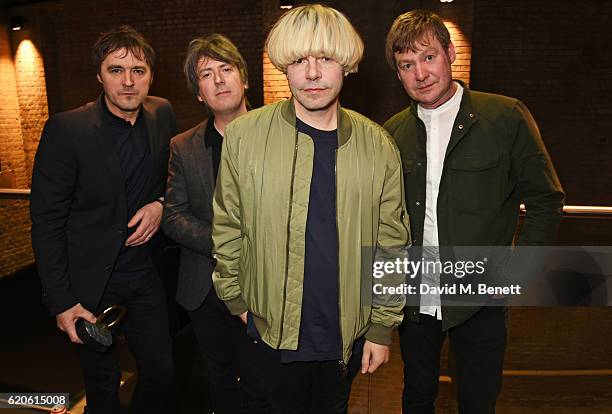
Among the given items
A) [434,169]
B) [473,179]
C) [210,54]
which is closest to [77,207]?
[210,54]

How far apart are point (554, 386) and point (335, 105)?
3.23 meters

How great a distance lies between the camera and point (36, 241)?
5.97ft

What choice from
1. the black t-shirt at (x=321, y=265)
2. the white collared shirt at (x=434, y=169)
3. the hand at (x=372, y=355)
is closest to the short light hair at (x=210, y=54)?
the black t-shirt at (x=321, y=265)

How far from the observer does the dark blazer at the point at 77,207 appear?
1.77m

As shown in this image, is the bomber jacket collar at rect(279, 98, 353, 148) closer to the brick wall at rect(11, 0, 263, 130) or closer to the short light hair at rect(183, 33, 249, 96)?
the short light hair at rect(183, 33, 249, 96)

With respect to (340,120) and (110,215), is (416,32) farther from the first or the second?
(110,215)

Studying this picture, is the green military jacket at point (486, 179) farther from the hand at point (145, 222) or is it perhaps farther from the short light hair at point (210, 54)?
the hand at point (145, 222)

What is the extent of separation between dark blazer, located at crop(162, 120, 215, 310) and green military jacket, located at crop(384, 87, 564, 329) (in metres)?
0.82

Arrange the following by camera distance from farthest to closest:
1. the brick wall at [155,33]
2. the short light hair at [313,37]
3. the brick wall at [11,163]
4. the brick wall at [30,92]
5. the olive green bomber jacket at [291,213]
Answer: the brick wall at [30,92] < the brick wall at [155,33] < the brick wall at [11,163] < the olive green bomber jacket at [291,213] < the short light hair at [313,37]

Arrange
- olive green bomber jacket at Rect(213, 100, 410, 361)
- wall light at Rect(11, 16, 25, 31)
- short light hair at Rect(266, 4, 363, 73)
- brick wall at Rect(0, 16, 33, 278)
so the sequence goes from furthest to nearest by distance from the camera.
Answer: wall light at Rect(11, 16, 25, 31), brick wall at Rect(0, 16, 33, 278), olive green bomber jacket at Rect(213, 100, 410, 361), short light hair at Rect(266, 4, 363, 73)

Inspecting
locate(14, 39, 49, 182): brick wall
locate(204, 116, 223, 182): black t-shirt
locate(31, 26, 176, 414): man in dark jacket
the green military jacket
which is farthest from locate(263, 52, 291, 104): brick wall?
locate(14, 39, 49, 182): brick wall

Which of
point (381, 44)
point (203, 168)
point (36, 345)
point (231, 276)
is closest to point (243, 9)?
point (381, 44)

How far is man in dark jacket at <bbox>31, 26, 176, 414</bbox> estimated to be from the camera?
1797mm

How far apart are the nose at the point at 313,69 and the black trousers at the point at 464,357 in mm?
1052
